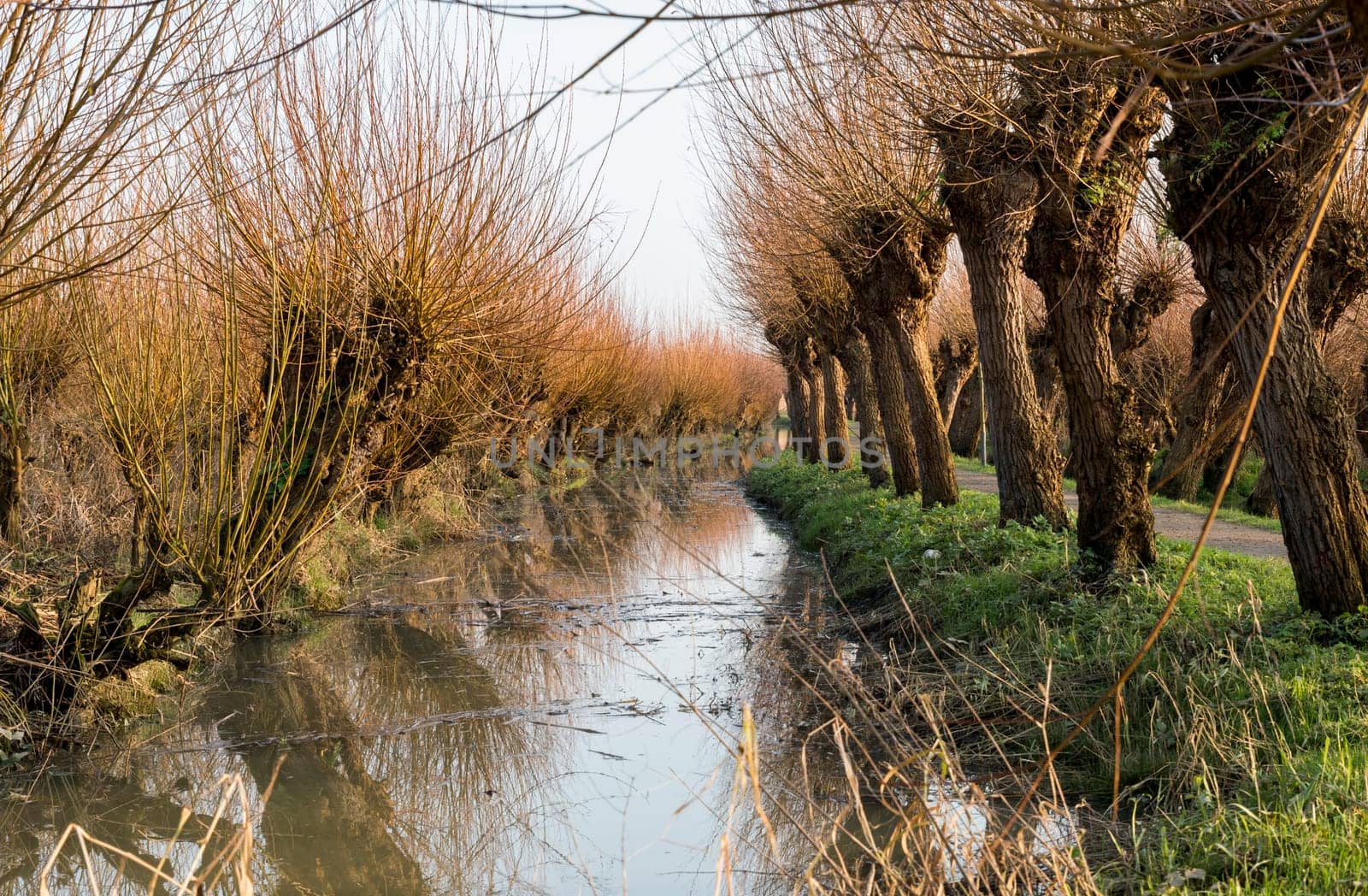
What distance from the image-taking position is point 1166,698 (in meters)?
6.01

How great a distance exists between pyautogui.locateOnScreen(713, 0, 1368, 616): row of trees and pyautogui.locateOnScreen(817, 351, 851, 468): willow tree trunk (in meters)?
8.43

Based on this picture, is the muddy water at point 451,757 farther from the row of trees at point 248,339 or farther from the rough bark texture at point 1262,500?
the rough bark texture at point 1262,500

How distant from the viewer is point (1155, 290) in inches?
691

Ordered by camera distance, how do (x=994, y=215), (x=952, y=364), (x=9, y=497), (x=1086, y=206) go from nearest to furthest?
(x=1086, y=206) < (x=9, y=497) < (x=994, y=215) < (x=952, y=364)

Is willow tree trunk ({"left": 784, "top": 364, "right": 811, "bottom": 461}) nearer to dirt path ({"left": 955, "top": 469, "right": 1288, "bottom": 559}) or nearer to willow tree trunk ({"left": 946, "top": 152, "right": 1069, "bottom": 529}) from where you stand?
dirt path ({"left": 955, "top": 469, "right": 1288, "bottom": 559})

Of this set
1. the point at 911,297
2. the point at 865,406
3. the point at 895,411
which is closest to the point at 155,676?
the point at 911,297

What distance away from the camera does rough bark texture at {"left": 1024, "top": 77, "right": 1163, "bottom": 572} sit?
800 cm

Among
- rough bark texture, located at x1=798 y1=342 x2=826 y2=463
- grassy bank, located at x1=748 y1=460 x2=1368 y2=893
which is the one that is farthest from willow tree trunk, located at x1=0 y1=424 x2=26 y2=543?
rough bark texture, located at x1=798 y1=342 x2=826 y2=463

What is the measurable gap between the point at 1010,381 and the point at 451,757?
6126 millimetres

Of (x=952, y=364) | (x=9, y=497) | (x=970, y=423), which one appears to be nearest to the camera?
(x=9, y=497)

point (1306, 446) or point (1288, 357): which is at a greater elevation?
point (1288, 357)

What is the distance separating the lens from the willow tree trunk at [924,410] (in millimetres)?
13594

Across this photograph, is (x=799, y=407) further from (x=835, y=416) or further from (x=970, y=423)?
(x=835, y=416)

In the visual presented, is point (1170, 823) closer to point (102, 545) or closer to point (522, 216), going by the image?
point (522, 216)
